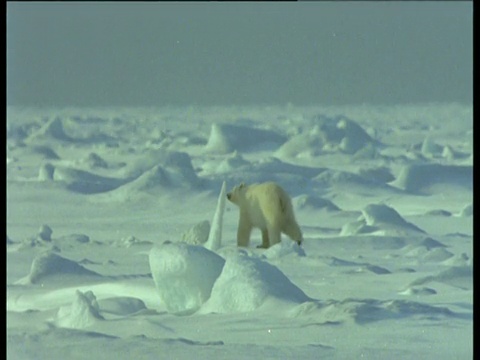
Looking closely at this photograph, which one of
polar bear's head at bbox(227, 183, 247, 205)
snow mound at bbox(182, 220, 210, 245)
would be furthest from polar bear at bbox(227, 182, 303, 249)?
snow mound at bbox(182, 220, 210, 245)

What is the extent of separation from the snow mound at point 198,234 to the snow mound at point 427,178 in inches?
35.9

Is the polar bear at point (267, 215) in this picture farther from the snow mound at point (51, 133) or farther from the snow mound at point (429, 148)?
the snow mound at point (429, 148)

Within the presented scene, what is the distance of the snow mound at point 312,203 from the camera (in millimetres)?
4273

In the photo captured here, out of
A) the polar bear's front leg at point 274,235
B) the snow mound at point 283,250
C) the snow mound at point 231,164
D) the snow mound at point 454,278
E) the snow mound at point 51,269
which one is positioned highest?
the snow mound at point 231,164

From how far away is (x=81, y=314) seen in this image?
353 centimetres

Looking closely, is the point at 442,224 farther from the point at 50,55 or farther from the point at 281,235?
the point at 50,55

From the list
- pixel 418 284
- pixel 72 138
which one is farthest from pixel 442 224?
pixel 72 138

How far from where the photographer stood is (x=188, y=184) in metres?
4.30

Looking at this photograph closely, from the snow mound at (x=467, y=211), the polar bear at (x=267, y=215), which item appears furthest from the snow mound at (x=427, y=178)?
the polar bear at (x=267, y=215)

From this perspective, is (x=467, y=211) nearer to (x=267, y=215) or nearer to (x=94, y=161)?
(x=267, y=215)

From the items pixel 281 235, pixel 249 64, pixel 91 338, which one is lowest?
pixel 91 338

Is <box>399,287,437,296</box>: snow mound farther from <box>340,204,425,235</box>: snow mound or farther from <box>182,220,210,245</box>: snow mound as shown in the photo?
<box>182,220,210,245</box>: snow mound

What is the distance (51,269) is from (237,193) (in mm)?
713

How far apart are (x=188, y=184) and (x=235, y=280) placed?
0.87 m
